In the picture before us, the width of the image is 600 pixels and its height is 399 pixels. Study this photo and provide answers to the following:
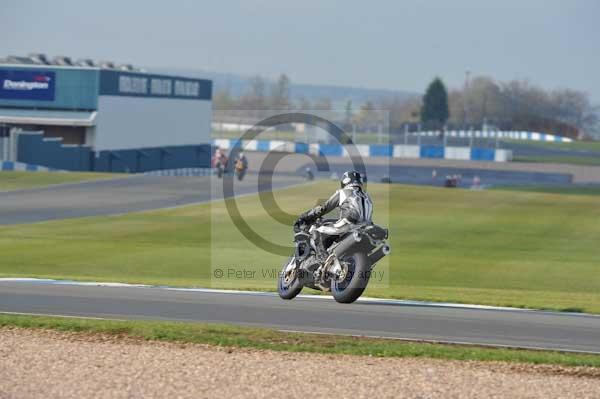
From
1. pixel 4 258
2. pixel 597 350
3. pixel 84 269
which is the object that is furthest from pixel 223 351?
pixel 4 258

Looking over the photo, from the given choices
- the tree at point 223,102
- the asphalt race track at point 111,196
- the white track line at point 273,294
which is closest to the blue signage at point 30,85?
the asphalt race track at point 111,196

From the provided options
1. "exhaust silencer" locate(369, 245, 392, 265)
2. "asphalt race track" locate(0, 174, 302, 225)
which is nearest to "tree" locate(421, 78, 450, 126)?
"asphalt race track" locate(0, 174, 302, 225)

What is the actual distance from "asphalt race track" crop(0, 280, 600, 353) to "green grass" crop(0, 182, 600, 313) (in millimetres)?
1926

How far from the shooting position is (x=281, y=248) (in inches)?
1228

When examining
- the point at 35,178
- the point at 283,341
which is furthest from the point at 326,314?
the point at 35,178

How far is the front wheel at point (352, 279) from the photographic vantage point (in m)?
15.0

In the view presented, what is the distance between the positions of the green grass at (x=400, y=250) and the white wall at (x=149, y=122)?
2712 cm

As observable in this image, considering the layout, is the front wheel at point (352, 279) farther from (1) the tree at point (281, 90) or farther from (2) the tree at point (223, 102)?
(1) the tree at point (281, 90)

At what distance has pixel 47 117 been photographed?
73.5 m

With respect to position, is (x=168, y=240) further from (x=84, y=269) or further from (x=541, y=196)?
(x=541, y=196)

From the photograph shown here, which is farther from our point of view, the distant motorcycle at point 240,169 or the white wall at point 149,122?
the white wall at point 149,122

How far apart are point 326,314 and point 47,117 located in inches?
2427

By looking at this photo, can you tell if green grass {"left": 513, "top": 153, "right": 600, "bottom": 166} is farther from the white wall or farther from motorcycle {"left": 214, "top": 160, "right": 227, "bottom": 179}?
motorcycle {"left": 214, "top": 160, "right": 227, "bottom": 179}

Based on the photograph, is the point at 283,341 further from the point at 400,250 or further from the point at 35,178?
the point at 35,178
